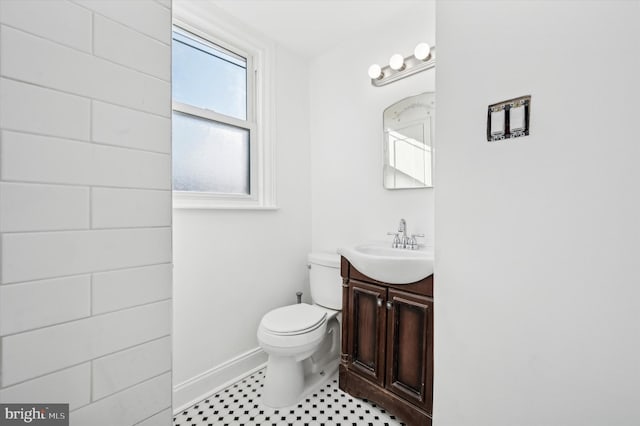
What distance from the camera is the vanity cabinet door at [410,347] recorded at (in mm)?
1303

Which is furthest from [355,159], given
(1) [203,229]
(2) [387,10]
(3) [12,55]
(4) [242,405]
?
(3) [12,55]

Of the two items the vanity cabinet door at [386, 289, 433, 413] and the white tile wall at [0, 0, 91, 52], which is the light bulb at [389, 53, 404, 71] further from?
the white tile wall at [0, 0, 91, 52]

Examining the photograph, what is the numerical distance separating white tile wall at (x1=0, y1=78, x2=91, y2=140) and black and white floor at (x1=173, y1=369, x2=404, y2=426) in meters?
1.54

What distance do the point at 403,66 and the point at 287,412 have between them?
209cm

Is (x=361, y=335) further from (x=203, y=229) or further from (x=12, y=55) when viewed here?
(x=12, y=55)

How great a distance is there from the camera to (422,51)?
1.64 meters

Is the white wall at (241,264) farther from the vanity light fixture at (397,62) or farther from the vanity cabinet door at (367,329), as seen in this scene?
the vanity light fixture at (397,62)

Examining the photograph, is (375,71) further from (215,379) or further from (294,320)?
(215,379)

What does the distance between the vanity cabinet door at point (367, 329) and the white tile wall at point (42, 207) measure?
131cm

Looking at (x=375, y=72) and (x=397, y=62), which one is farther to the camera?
(x=375, y=72)

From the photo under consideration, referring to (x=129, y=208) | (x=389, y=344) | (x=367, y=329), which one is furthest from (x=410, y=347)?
(x=129, y=208)

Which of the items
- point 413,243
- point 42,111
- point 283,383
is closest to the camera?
point 42,111

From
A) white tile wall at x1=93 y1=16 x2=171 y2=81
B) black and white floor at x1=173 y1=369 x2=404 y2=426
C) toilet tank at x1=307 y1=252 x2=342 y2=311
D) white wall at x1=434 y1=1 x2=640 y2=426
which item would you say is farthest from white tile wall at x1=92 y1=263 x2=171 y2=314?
toilet tank at x1=307 y1=252 x2=342 y2=311

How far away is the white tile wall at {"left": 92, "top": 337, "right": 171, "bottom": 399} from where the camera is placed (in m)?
0.50
